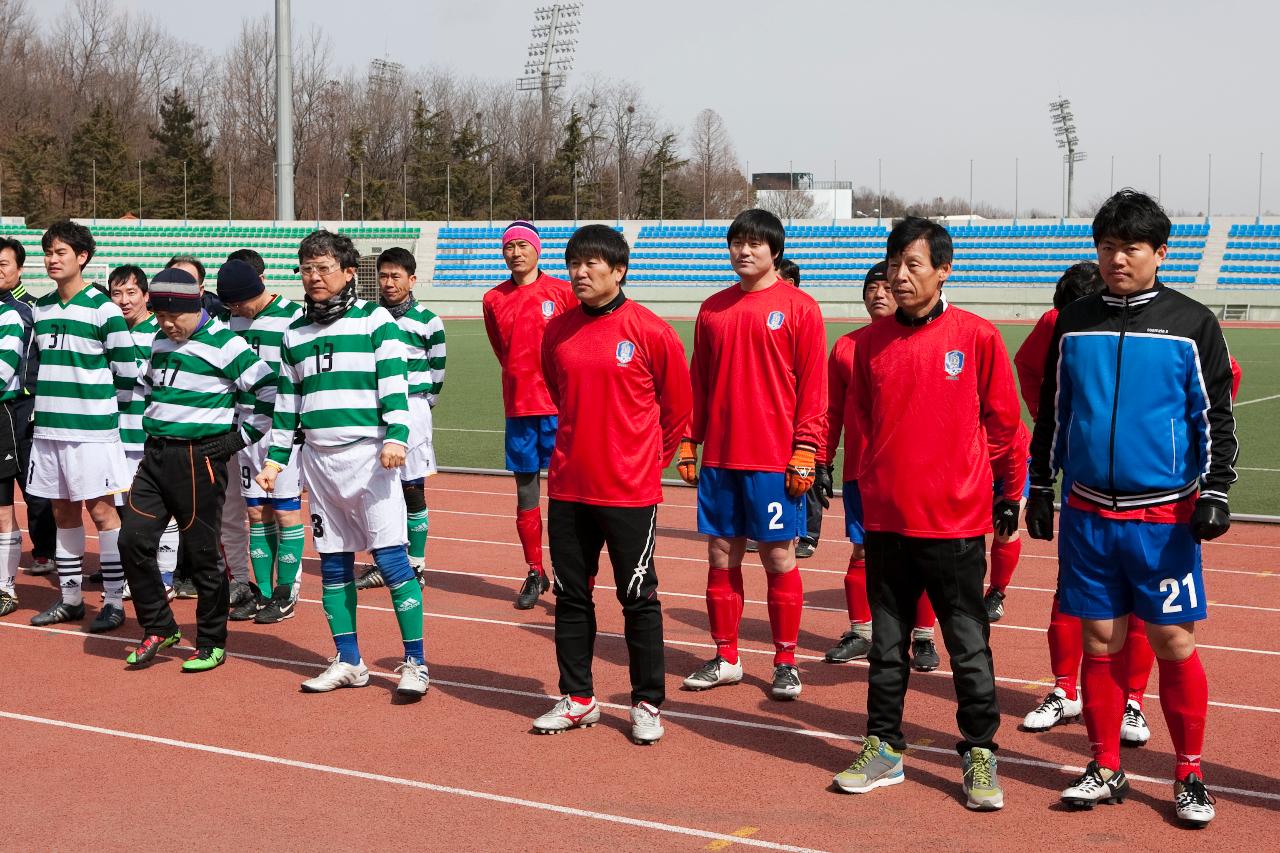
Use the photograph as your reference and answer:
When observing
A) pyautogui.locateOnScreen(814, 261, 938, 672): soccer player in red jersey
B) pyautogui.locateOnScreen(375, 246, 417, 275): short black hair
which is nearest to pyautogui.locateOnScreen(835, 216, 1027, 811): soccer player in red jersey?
pyautogui.locateOnScreen(814, 261, 938, 672): soccer player in red jersey

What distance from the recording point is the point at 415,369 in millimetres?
8125

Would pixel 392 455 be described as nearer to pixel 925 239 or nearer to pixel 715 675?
pixel 715 675

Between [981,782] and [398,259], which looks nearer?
[981,782]

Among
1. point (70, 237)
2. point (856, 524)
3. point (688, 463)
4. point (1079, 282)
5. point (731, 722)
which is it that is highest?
point (70, 237)

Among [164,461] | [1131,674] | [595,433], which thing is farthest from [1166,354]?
[164,461]

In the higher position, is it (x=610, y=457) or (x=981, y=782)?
(x=610, y=457)

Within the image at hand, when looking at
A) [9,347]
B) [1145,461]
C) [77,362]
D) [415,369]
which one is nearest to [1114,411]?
[1145,461]

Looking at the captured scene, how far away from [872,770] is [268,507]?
14.0 ft

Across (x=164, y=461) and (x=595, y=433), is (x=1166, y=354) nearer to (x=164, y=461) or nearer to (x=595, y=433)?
(x=595, y=433)

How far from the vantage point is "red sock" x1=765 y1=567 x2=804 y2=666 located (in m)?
5.86

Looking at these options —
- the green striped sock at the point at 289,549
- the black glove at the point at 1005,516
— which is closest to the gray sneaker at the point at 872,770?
the black glove at the point at 1005,516

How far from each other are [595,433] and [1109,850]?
238 cm

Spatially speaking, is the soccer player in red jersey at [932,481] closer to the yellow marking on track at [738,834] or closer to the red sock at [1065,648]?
the yellow marking on track at [738,834]

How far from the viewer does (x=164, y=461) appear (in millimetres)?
6430
